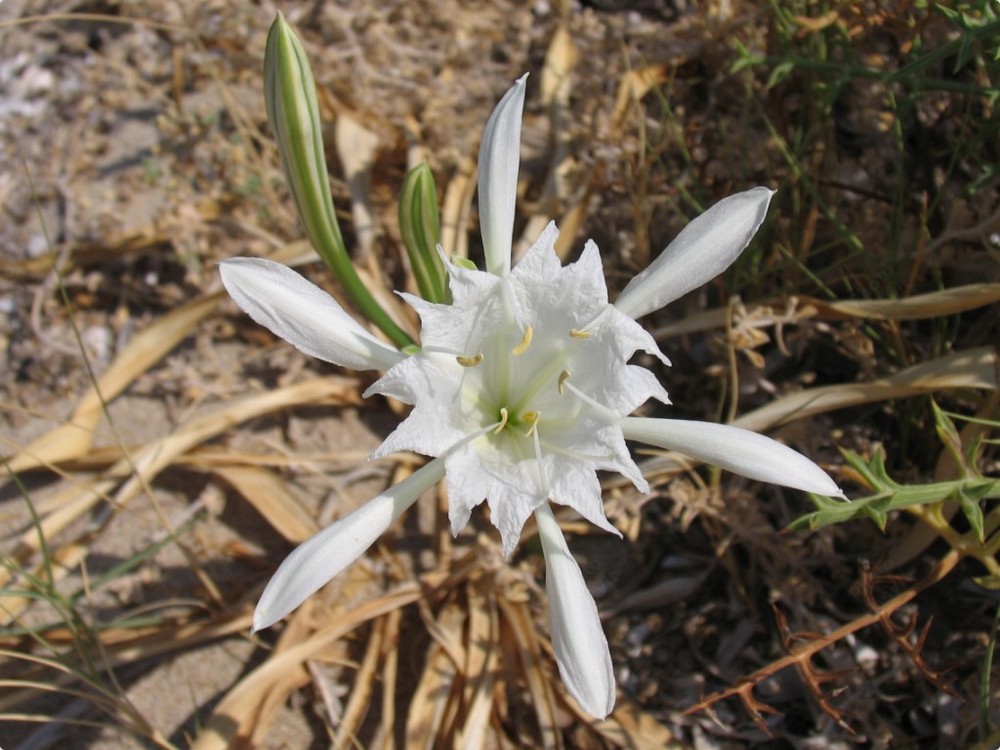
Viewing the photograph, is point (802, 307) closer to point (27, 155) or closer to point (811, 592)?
point (811, 592)

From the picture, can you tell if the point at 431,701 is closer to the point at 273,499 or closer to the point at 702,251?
the point at 273,499

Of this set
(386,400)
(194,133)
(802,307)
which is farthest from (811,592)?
(194,133)

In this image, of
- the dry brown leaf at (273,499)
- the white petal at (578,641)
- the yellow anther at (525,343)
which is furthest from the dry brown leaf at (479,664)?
the yellow anther at (525,343)

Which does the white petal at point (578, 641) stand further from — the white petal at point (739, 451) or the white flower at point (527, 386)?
the white petal at point (739, 451)

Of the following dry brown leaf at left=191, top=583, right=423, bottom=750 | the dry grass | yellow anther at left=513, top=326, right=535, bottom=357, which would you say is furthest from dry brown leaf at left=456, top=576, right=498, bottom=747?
yellow anther at left=513, top=326, right=535, bottom=357

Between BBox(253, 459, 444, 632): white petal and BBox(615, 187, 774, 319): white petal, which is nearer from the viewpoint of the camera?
BBox(253, 459, 444, 632): white petal

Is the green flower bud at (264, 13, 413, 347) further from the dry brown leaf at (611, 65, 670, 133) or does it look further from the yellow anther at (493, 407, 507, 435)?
the dry brown leaf at (611, 65, 670, 133)
